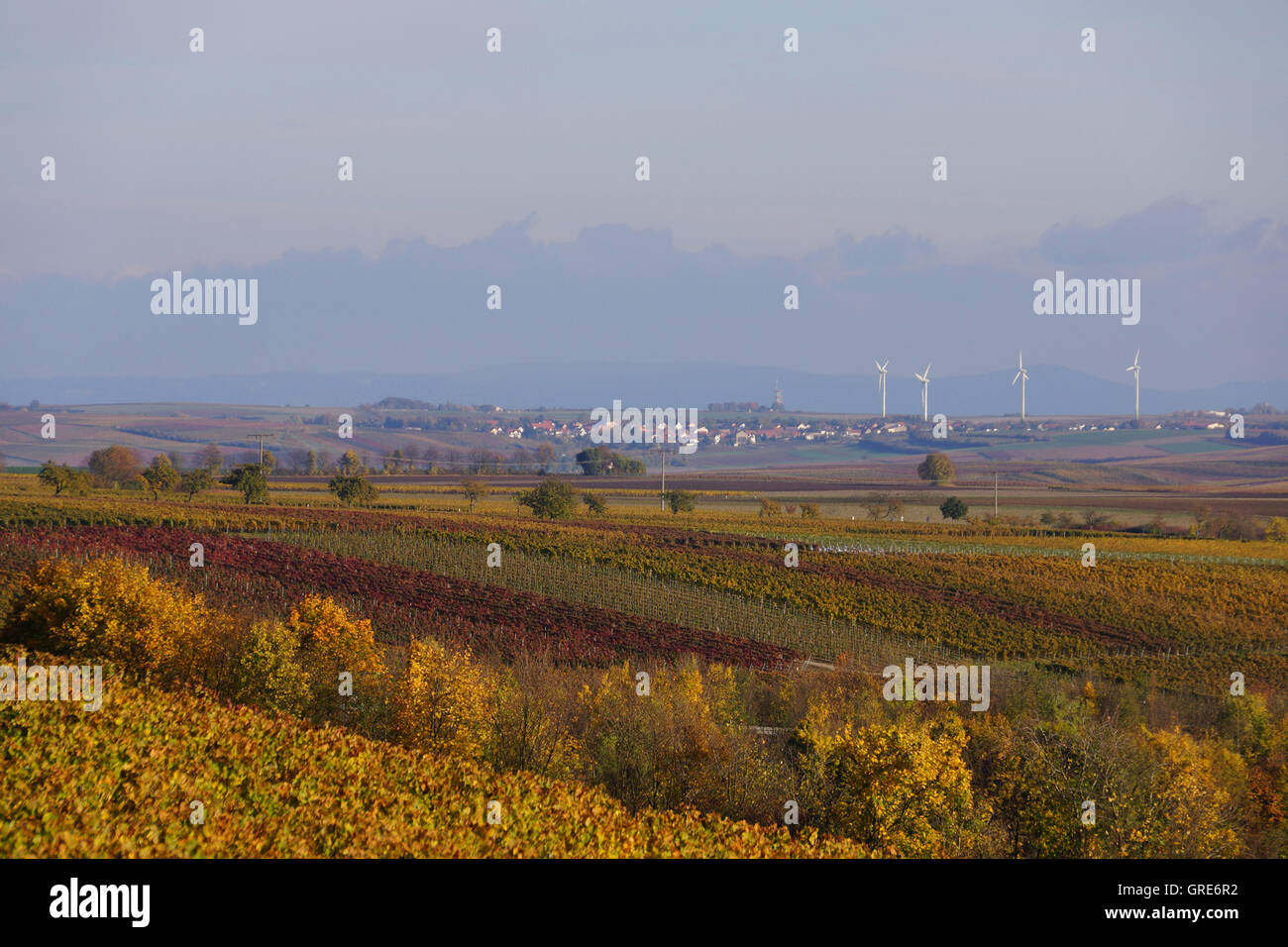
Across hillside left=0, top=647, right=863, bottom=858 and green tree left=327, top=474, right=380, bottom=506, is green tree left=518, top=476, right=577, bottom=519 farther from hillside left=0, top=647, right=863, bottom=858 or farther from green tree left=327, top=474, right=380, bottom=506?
hillside left=0, top=647, right=863, bottom=858

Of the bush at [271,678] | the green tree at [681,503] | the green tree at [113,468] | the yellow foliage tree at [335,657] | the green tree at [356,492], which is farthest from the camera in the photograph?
the green tree at [113,468]

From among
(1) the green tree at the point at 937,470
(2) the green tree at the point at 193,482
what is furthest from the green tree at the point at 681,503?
(1) the green tree at the point at 937,470

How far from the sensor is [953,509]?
386 feet

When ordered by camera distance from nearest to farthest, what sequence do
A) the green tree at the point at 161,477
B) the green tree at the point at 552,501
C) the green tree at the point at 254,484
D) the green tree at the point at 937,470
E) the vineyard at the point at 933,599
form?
the vineyard at the point at 933,599 → the green tree at the point at 161,477 → the green tree at the point at 254,484 → the green tree at the point at 552,501 → the green tree at the point at 937,470

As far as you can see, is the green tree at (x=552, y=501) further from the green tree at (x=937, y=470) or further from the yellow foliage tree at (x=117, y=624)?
the green tree at (x=937, y=470)

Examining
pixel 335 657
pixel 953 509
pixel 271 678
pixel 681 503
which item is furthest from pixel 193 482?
pixel 271 678

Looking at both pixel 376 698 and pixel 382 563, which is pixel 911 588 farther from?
pixel 376 698

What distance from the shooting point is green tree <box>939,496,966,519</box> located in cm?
11664

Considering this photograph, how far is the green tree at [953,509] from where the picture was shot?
383 ft

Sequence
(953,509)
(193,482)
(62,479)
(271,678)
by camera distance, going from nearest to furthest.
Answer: (271,678)
(62,479)
(193,482)
(953,509)

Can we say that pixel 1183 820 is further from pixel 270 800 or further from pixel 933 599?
pixel 933 599

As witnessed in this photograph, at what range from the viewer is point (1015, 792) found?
3272 centimetres

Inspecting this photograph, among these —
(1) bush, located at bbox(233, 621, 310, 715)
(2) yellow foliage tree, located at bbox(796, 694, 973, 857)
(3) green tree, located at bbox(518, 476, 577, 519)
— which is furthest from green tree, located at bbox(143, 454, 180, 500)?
(2) yellow foliage tree, located at bbox(796, 694, 973, 857)
